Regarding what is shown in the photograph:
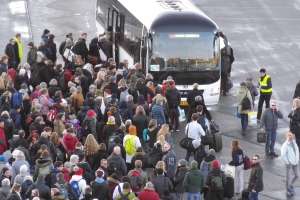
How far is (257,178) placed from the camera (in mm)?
25047

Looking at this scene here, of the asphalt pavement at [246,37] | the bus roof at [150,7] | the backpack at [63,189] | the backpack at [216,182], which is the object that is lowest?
the asphalt pavement at [246,37]

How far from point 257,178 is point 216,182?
40.6 inches

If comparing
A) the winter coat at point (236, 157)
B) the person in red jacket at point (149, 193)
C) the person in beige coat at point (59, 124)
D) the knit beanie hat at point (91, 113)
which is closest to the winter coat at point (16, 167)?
the person in beige coat at point (59, 124)

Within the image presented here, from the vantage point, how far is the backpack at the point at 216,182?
2466cm

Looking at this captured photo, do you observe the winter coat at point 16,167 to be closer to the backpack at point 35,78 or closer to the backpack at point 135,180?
the backpack at point 135,180

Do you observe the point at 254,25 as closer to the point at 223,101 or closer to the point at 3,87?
the point at 223,101

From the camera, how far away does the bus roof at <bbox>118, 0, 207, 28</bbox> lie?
32.7 meters

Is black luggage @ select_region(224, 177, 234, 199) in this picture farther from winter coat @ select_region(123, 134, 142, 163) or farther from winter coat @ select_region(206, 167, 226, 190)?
winter coat @ select_region(123, 134, 142, 163)

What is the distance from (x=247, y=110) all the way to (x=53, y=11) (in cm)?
1702

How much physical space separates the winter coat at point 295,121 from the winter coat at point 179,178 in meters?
4.87

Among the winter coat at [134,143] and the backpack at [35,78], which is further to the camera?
the backpack at [35,78]

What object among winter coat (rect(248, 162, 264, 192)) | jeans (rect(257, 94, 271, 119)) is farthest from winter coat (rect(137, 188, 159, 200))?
jeans (rect(257, 94, 271, 119))

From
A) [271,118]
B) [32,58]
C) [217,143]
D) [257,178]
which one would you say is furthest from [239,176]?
[32,58]

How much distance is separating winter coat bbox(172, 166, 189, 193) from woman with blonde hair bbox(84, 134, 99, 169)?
202 centimetres
